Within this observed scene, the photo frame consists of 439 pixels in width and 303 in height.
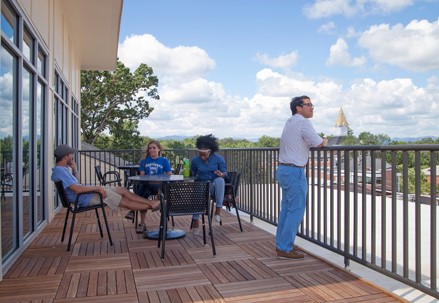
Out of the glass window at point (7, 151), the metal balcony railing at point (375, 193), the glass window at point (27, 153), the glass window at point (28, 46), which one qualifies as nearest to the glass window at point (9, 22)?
the glass window at point (7, 151)

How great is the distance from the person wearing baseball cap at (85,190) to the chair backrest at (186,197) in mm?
642

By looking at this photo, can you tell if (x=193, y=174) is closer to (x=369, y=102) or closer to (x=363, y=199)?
(x=363, y=199)

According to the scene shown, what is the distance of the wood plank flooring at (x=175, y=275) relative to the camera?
113 inches

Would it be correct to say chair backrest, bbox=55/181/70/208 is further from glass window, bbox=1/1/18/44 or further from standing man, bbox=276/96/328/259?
standing man, bbox=276/96/328/259

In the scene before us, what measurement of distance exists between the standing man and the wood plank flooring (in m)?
0.39

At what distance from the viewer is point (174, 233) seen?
15.6 ft

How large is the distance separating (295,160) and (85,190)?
Result: 206 centimetres

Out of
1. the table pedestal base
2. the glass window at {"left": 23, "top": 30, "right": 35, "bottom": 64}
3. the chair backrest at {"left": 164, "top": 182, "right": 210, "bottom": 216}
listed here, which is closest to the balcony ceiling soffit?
the glass window at {"left": 23, "top": 30, "right": 35, "bottom": 64}

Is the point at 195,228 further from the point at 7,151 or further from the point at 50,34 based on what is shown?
the point at 50,34

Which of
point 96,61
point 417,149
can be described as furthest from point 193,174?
point 96,61

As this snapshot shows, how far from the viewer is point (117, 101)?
24766mm

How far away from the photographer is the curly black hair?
513cm

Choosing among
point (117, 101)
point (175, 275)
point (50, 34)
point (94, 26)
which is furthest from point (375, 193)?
A: point (117, 101)

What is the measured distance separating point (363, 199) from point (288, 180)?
0.66m
